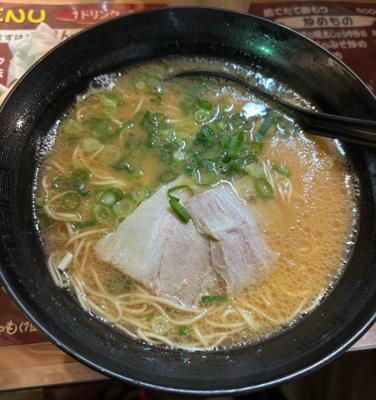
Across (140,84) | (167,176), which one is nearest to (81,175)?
(167,176)

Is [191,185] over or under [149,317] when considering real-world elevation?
over

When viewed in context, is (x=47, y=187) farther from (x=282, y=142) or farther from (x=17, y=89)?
(x=282, y=142)

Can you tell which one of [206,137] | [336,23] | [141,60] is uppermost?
[336,23]

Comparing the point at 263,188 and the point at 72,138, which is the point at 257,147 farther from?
the point at 72,138

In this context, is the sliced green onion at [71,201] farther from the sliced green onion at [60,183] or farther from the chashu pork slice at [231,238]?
the chashu pork slice at [231,238]

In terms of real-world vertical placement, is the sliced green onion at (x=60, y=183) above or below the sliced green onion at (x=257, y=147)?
below

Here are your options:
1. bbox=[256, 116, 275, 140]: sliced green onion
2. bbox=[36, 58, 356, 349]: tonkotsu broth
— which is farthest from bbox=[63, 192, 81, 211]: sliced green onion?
bbox=[256, 116, 275, 140]: sliced green onion

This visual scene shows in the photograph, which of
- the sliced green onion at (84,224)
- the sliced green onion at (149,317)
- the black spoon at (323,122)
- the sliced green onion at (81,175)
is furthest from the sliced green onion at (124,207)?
the black spoon at (323,122)

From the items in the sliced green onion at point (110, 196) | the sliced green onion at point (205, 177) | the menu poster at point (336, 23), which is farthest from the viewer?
the menu poster at point (336, 23)
